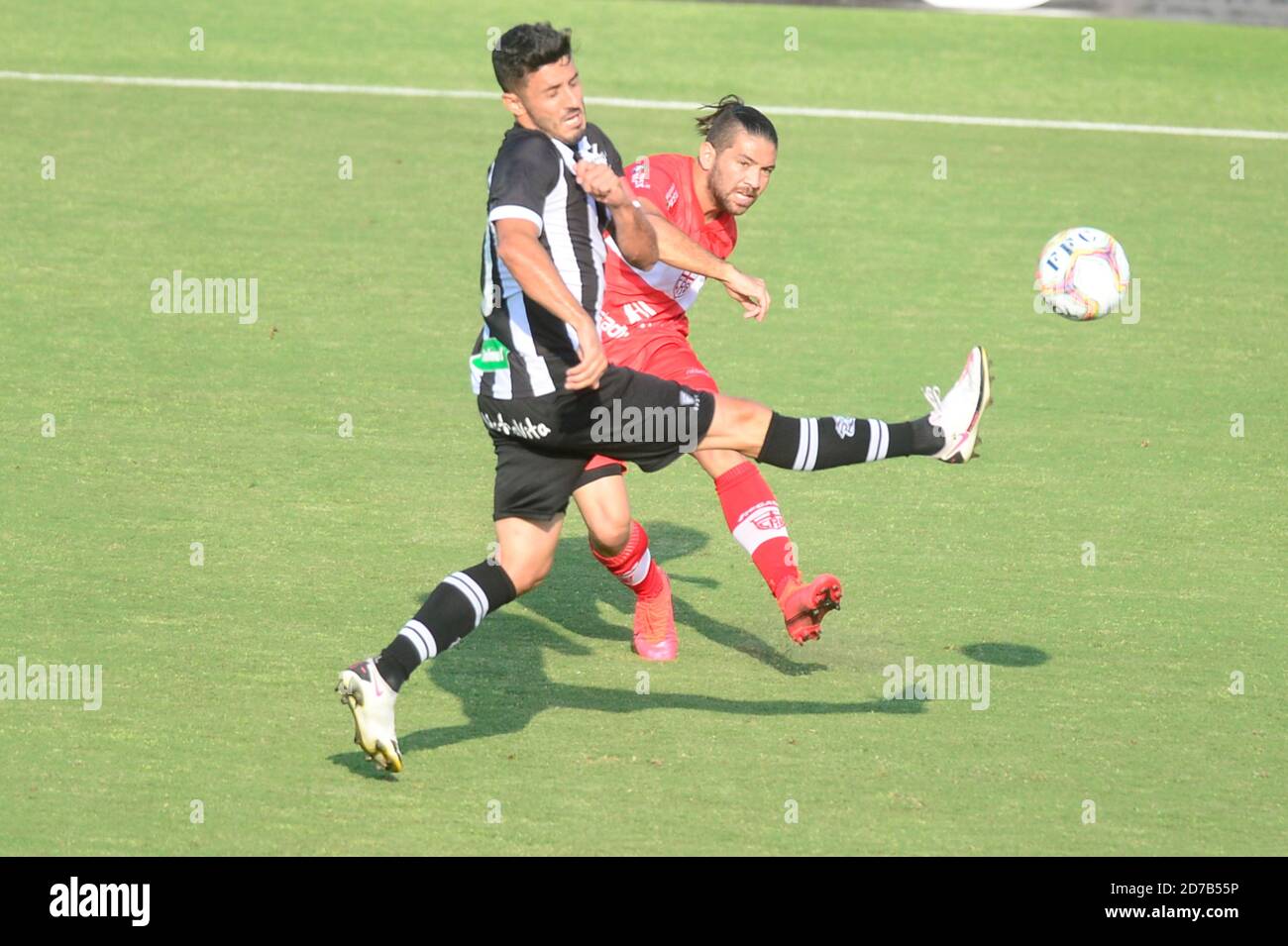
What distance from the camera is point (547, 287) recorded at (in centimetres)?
518

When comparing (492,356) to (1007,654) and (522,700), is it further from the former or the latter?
(1007,654)

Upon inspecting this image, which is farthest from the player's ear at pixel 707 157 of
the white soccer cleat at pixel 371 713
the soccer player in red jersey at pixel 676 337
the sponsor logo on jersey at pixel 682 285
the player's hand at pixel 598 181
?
the white soccer cleat at pixel 371 713

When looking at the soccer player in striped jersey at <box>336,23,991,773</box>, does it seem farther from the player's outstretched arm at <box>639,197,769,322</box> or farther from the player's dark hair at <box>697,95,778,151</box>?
the player's dark hair at <box>697,95,778,151</box>

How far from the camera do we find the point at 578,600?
734cm

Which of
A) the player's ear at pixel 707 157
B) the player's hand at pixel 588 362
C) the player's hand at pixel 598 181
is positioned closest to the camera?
the player's hand at pixel 588 362

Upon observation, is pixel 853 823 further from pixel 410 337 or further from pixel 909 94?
pixel 909 94

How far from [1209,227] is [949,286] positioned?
261 cm

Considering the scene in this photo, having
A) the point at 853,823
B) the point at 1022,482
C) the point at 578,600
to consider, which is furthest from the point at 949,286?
the point at 853,823

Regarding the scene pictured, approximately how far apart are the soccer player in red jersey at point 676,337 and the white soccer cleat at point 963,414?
686 mm

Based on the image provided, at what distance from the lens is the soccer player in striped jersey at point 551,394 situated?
529 cm

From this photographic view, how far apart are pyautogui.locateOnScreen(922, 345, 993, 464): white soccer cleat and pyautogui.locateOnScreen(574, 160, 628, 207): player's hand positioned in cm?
141

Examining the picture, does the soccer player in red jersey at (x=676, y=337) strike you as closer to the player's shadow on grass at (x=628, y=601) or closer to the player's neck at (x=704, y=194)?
the player's neck at (x=704, y=194)

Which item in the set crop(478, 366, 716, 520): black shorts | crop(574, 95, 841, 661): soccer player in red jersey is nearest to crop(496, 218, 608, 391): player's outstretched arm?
crop(478, 366, 716, 520): black shorts

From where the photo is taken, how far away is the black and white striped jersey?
5457mm
